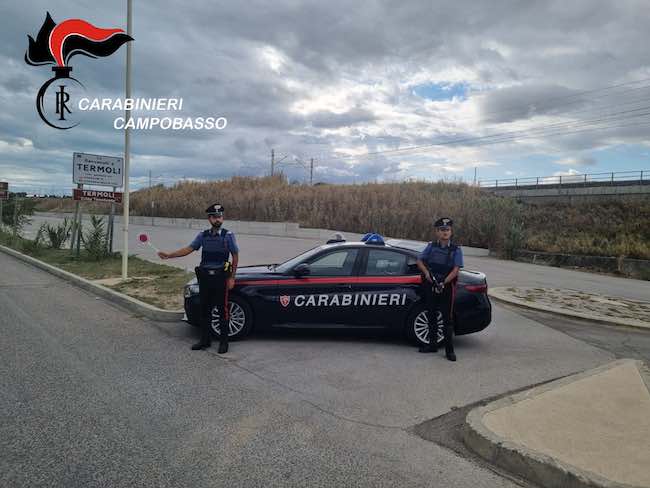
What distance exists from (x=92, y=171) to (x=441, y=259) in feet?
38.9

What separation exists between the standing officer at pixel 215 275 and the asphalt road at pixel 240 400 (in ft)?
1.01

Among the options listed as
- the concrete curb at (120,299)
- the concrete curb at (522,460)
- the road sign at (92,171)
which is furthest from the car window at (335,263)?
the road sign at (92,171)

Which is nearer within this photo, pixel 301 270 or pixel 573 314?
pixel 301 270

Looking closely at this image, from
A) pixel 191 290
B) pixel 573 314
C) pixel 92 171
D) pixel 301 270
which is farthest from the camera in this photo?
pixel 92 171

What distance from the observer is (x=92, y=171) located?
48.4 feet

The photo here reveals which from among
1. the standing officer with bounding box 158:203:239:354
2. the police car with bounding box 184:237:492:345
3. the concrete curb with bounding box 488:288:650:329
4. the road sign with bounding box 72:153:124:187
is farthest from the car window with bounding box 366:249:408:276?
the road sign with bounding box 72:153:124:187

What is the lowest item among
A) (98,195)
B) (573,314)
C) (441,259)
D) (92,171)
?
(573,314)

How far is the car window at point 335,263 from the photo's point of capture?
715 cm

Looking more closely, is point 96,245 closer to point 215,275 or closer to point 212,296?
point 212,296

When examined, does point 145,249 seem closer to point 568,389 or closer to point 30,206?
point 30,206

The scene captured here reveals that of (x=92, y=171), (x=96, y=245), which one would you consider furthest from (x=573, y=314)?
(x=96, y=245)

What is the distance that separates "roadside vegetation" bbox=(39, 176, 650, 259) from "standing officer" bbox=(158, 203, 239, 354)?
1798 centimetres

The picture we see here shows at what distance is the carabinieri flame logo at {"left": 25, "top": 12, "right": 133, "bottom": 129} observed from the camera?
44.2 ft

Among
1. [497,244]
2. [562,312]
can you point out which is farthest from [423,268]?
[497,244]
